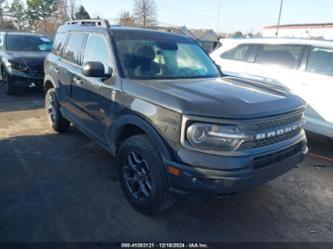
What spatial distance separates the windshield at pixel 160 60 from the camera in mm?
3543

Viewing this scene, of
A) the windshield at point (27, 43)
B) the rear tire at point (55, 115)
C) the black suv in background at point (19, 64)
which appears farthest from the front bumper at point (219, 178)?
the windshield at point (27, 43)

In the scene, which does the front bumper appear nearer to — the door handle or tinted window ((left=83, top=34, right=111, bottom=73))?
tinted window ((left=83, top=34, right=111, bottom=73))

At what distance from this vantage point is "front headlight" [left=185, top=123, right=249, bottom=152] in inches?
101

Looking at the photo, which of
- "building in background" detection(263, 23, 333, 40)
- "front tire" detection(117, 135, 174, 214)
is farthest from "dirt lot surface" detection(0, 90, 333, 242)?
"building in background" detection(263, 23, 333, 40)

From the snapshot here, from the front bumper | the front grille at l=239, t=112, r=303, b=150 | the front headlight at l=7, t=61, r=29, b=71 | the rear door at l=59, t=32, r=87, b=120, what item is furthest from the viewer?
the front headlight at l=7, t=61, r=29, b=71

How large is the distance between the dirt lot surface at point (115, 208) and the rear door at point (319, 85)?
0.82m

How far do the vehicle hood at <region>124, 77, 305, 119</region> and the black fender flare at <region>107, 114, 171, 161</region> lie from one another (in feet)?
0.81

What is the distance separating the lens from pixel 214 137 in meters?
2.57

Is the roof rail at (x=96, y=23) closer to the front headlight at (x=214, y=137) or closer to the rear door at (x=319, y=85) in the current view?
the front headlight at (x=214, y=137)

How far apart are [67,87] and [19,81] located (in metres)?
4.53

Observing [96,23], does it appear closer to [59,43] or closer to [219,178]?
[59,43]

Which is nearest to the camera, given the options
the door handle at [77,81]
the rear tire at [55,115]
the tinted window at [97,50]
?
the tinted window at [97,50]

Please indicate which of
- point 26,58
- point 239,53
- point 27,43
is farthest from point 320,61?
point 27,43

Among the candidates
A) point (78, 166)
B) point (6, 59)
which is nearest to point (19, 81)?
point (6, 59)
